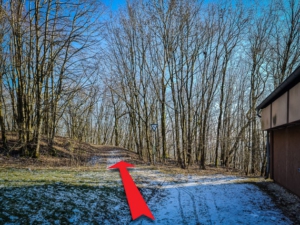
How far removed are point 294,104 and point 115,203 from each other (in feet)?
18.4

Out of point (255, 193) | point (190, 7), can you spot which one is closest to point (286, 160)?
point (255, 193)

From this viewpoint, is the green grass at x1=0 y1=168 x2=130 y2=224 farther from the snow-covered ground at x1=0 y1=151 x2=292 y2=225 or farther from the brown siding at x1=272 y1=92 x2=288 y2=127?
the brown siding at x1=272 y1=92 x2=288 y2=127

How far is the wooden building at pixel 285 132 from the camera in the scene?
21.3ft

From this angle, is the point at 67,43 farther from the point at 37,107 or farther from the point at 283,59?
the point at 283,59

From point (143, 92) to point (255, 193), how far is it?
1208 centimetres

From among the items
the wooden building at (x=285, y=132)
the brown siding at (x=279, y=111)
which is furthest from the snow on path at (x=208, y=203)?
the brown siding at (x=279, y=111)

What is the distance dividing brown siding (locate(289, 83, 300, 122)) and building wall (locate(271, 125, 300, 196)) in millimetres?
1079

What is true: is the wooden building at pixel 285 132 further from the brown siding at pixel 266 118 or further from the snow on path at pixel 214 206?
the snow on path at pixel 214 206

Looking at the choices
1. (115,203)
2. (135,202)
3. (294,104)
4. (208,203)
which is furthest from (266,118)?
(115,203)

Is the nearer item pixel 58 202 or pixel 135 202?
pixel 58 202

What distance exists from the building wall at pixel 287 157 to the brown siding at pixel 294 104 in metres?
1.08

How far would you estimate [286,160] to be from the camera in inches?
336

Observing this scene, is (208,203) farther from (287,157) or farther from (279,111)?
(279,111)

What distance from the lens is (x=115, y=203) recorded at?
6.12 metres
